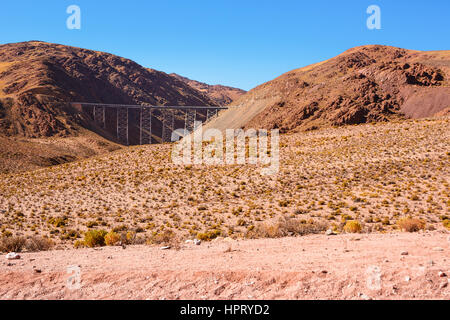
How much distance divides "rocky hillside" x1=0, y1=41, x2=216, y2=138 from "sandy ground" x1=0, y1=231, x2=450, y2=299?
230ft

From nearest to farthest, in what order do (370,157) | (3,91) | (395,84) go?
(370,157), (395,84), (3,91)

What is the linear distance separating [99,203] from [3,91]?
74546 mm

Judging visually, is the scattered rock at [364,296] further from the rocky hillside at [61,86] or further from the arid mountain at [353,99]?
the rocky hillside at [61,86]

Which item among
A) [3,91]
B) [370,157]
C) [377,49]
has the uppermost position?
[377,49]

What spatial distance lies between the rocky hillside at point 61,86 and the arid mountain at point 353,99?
133 ft

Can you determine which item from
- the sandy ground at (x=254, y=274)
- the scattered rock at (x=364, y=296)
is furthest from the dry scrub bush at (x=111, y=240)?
the scattered rock at (x=364, y=296)

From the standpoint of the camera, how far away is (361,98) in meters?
53.8

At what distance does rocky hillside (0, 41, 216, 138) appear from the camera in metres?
71.9

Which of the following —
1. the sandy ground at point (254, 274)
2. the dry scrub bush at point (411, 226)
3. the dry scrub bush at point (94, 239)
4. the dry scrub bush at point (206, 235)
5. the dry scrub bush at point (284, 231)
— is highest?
the sandy ground at point (254, 274)

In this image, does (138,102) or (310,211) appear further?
(138,102)

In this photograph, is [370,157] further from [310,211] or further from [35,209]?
[35,209]

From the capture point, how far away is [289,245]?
9305 mm

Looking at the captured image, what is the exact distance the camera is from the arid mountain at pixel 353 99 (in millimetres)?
50125
